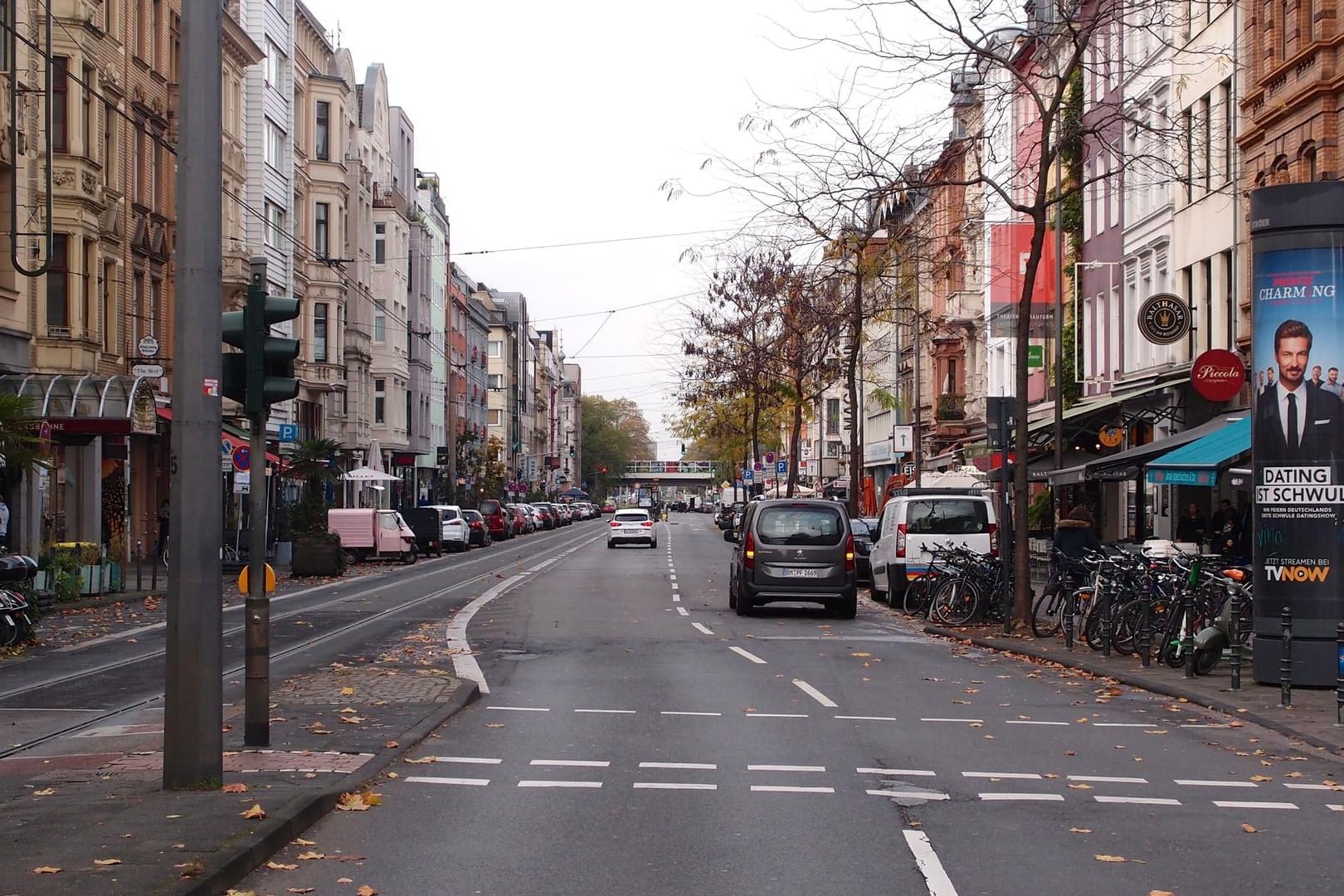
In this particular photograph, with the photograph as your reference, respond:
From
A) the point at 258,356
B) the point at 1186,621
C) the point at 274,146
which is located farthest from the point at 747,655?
the point at 274,146

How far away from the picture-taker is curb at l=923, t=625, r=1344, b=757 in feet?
41.1

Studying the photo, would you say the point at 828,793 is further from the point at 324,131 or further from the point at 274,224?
the point at 324,131

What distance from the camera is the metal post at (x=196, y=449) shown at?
29.0 feet

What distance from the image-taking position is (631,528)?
6306 cm

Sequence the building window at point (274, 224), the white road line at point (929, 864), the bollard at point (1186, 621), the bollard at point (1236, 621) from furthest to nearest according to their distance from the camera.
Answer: the building window at point (274, 224)
the bollard at point (1236, 621)
the bollard at point (1186, 621)
the white road line at point (929, 864)

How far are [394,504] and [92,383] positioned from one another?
49594 millimetres

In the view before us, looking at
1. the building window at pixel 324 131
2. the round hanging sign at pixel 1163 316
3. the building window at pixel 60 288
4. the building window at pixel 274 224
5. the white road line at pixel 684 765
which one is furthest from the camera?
the building window at pixel 324 131

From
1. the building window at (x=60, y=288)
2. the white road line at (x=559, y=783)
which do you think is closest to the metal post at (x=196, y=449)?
the white road line at (x=559, y=783)

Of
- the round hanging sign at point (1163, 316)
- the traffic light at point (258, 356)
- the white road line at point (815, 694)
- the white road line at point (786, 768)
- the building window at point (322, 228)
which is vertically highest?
the building window at point (322, 228)

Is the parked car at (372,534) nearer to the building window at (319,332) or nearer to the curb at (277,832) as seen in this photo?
the building window at (319,332)

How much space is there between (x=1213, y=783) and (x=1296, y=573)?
223 inches

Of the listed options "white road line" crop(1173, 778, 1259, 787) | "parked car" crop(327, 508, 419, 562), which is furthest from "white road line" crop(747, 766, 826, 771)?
"parked car" crop(327, 508, 419, 562)

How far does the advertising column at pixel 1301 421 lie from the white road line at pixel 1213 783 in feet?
17.7

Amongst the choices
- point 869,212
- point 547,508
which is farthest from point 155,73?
point 547,508
